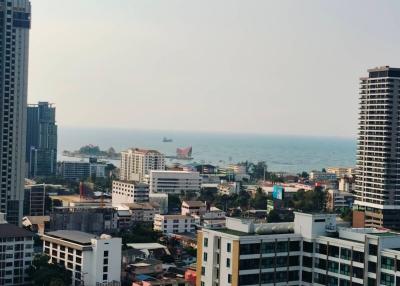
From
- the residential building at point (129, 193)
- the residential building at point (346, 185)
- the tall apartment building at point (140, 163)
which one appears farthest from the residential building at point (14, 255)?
the tall apartment building at point (140, 163)

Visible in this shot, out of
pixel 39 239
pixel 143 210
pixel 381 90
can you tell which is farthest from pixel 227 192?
pixel 39 239

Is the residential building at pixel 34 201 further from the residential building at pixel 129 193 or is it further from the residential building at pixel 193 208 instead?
the residential building at pixel 193 208

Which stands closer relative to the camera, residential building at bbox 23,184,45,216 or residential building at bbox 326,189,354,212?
residential building at bbox 23,184,45,216

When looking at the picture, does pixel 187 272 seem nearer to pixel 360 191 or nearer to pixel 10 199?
pixel 10 199

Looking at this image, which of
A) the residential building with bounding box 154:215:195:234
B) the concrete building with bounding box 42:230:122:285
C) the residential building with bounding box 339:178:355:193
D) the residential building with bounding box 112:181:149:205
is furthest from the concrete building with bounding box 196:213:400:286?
the residential building with bounding box 339:178:355:193

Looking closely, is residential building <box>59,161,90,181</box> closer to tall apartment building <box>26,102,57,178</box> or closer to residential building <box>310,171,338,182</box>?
tall apartment building <box>26,102,57,178</box>
